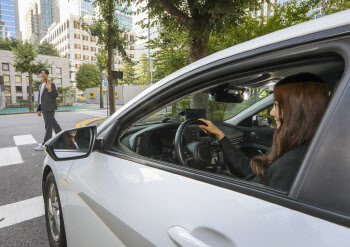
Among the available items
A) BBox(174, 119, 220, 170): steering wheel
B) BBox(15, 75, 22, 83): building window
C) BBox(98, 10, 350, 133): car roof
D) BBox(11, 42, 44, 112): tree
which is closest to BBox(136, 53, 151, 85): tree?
BBox(15, 75, 22, 83): building window

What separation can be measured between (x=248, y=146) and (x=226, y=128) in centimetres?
37

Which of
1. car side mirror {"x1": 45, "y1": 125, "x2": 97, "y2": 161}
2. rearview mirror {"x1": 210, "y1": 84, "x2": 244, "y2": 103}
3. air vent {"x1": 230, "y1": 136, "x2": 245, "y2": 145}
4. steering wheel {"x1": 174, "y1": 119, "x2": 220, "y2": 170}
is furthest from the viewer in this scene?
air vent {"x1": 230, "y1": 136, "x2": 245, "y2": 145}

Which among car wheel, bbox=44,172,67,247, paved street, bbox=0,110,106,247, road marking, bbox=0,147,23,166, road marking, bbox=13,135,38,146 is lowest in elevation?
road marking, bbox=13,135,38,146

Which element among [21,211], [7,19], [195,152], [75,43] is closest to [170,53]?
[21,211]

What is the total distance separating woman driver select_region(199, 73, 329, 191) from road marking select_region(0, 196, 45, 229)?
9.51 feet

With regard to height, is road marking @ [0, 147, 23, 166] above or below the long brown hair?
below

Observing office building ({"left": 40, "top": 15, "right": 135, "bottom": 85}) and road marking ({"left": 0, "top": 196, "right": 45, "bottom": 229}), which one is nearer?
road marking ({"left": 0, "top": 196, "right": 45, "bottom": 229})

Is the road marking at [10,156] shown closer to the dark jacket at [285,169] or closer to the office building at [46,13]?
the dark jacket at [285,169]

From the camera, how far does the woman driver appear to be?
94cm

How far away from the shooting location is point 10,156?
5699mm

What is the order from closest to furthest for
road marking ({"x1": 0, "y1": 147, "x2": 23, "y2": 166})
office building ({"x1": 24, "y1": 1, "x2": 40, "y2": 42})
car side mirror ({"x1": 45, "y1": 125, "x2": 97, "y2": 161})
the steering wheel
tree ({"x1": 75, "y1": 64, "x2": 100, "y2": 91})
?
1. car side mirror ({"x1": 45, "y1": 125, "x2": 97, "y2": 161})
2. the steering wheel
3. road marking ({"x1": 0, "y1": 147, "x2": 23, "y2": 166})
4. tree ({"x1": 75, "y1": 64, "x2": 100, "y2": 91})
5. office building ({"x1": 24, "y1": 1, "x2": 40, "y2": 42})

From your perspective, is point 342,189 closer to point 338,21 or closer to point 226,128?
point 338,21

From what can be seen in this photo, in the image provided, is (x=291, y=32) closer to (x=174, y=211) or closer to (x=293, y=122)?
(x=293, y=122)

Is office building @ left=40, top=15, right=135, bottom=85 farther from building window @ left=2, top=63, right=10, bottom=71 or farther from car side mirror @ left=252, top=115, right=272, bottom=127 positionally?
car side mirror @ left=252, top=115, right=272, bottom=127
